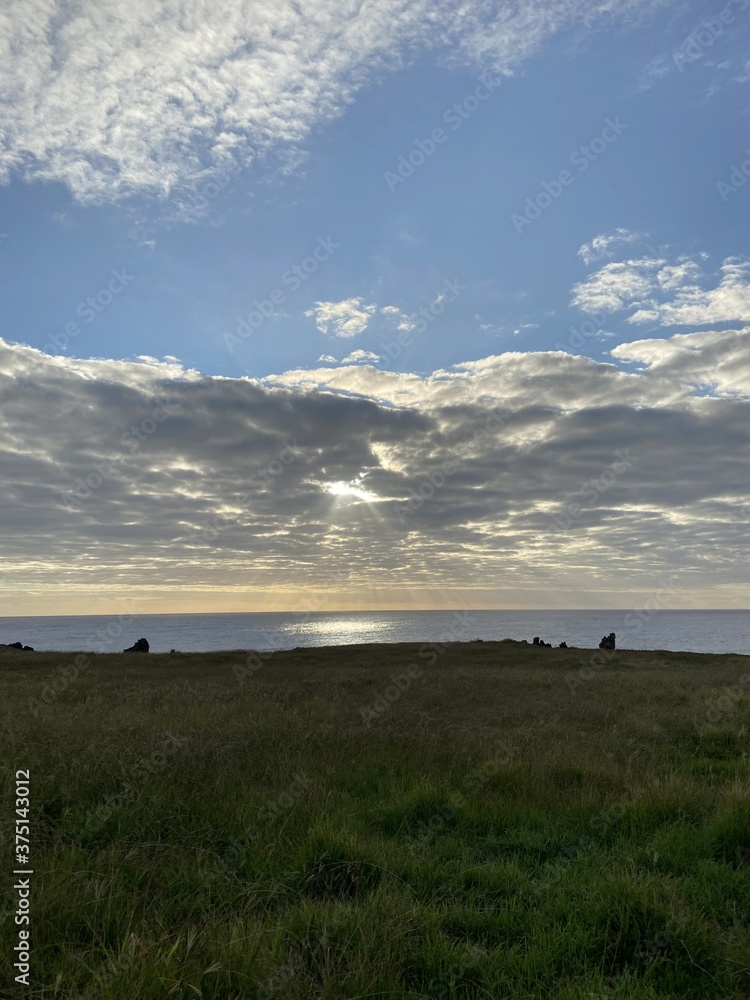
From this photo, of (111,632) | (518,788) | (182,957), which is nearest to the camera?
(182,957)

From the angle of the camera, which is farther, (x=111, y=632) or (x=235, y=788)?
(x=111, y=632)

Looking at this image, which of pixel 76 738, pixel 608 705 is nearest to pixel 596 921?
pixel 76 738

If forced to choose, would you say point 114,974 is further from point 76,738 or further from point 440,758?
point 440,758

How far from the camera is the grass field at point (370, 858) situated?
4023 mm

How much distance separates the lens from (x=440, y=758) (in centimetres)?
995

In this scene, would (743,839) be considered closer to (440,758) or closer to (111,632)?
(440,758)

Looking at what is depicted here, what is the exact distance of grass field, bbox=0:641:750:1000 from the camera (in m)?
4.02

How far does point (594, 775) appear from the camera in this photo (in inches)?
344

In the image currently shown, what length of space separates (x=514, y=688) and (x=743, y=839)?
1642 centimetres

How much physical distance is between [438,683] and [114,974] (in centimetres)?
1949

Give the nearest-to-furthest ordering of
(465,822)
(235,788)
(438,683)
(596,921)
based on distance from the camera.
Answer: (596,921) → (465,822) → (235,788) → (438,683)

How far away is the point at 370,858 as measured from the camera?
5.72 metres

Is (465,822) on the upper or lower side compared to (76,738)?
lower

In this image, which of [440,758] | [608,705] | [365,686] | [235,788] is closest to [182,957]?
[235,788]
